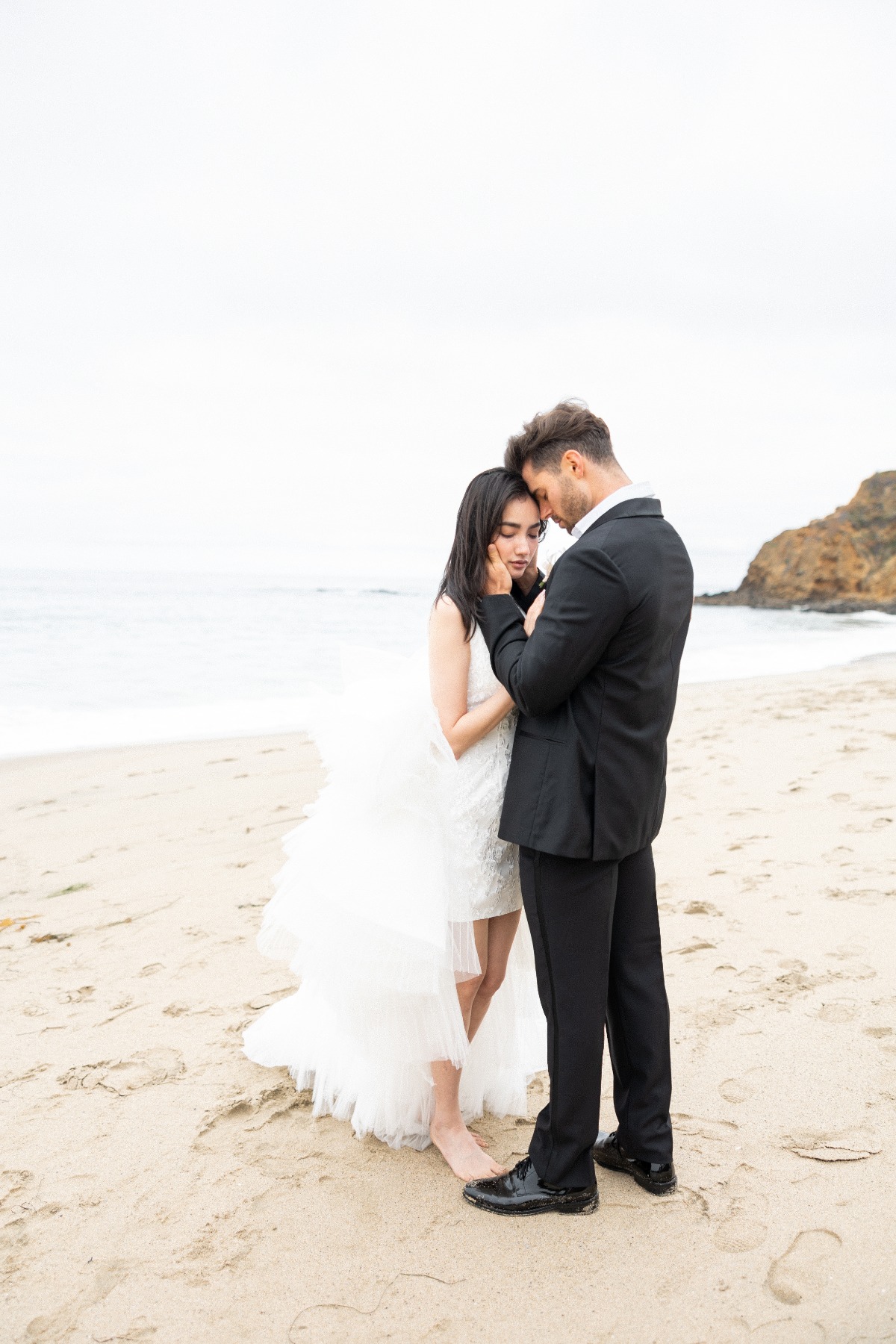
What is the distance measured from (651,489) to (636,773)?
77 cm

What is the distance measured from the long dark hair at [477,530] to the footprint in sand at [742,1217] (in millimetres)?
1702

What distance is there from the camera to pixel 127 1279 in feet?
7.27

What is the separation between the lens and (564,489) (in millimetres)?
2426

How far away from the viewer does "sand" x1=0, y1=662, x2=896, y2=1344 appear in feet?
6.85

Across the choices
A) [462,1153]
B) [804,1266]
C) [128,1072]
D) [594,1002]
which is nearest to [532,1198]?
[462,1153]

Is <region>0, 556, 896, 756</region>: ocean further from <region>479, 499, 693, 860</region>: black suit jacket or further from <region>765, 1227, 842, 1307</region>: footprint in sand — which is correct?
<region>765, 1227, 842, 1307</region>: footprint in sand

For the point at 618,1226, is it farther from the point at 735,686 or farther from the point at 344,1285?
the point at 735,686

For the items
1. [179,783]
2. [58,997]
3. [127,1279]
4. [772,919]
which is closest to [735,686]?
[179,783]

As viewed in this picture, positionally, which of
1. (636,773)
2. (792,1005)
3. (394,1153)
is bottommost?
(394,1153)

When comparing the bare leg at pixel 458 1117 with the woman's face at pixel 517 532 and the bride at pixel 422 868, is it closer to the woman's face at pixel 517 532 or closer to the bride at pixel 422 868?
the bride at pixel 422 868

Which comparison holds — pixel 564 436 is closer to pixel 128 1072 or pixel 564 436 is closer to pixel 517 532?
pixel 517 532

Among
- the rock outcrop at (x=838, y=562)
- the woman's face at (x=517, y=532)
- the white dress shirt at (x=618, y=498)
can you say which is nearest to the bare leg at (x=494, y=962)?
the woman's face at (x=517, y=532)

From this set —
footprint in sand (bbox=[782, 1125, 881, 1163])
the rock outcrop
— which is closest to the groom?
footprint in sand (bbox=[782, 1125, 881, 1163])

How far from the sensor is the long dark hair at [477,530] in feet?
8.20
